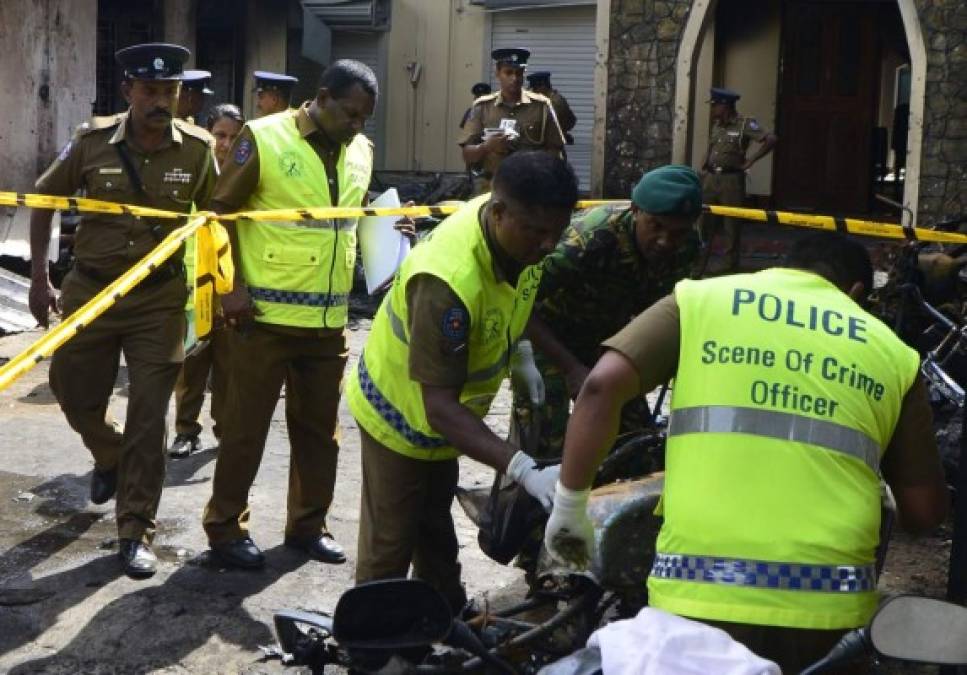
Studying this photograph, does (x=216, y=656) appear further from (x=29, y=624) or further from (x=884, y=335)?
(x=884, y=335)

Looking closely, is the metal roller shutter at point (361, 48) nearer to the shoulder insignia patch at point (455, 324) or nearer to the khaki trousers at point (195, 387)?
the khaki trousers at point (195, 387)

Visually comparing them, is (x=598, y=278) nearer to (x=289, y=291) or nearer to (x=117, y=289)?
(x=289, y=291)

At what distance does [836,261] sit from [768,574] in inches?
28.3

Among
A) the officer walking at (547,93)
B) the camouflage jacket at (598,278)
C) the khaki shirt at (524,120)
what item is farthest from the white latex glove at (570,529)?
the officer walking at (547,93)

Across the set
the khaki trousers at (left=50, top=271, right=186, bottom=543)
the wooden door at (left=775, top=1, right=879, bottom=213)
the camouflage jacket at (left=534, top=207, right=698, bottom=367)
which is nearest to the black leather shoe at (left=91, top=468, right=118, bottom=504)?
the khaki trousers at (left=50, top=271, right=186, bottom=543)

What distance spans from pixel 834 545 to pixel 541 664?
93 cm

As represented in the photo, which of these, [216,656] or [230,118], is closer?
[216,656]

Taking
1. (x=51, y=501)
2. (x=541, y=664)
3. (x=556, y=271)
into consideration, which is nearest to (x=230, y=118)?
(x=51, y=501)

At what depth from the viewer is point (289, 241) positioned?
5.55 meters

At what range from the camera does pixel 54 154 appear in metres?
13.5

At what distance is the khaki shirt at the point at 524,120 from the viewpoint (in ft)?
37.2

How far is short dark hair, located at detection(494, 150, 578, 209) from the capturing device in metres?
3.66

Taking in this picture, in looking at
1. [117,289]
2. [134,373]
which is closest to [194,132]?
[117,289]

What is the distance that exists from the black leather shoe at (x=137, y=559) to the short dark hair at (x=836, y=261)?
3.15 meters
